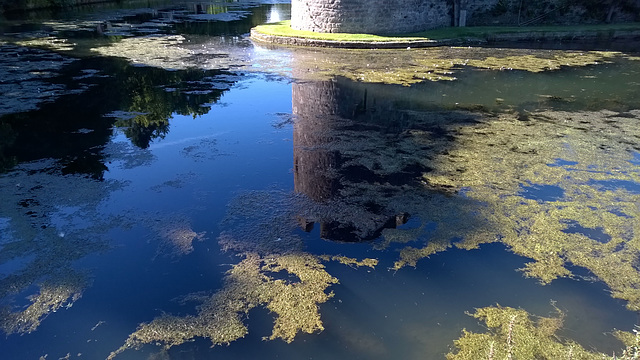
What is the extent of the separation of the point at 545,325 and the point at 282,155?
14.3 ft

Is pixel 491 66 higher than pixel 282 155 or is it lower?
higher

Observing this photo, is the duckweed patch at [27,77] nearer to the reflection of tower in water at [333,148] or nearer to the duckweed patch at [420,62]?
the reflection of tower in water at [333,148]

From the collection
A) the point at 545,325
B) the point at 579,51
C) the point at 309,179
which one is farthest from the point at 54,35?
the point at 579,51

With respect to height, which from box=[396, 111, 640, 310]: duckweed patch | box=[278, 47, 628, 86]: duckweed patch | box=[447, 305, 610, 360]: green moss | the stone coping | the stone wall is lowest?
box=[447, 305, 610, 360]: green moss

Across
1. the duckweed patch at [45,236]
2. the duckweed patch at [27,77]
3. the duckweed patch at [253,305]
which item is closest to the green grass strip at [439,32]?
the duckweed patch at [27,77]

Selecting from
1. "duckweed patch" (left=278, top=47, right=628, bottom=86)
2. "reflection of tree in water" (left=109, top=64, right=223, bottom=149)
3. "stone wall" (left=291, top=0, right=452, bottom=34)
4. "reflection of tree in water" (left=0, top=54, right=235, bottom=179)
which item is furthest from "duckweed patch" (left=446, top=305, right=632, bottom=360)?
"stone wall" (left=291, top=0, right=452, bottom=34)

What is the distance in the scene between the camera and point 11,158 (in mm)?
6223

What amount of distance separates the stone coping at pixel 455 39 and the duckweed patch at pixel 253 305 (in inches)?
551

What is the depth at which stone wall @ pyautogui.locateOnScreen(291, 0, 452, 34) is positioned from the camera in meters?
17.9

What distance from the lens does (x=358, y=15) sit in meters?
18.1

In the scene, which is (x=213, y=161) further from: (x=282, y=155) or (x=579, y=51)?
(x=579, y=51)

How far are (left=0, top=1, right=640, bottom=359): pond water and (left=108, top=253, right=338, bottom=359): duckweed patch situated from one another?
0.02m

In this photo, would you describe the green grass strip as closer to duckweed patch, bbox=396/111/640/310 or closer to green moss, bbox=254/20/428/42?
green moss, bbox=254/20/428/42

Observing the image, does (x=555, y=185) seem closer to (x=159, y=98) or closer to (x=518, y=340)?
(x=518, y=340)
